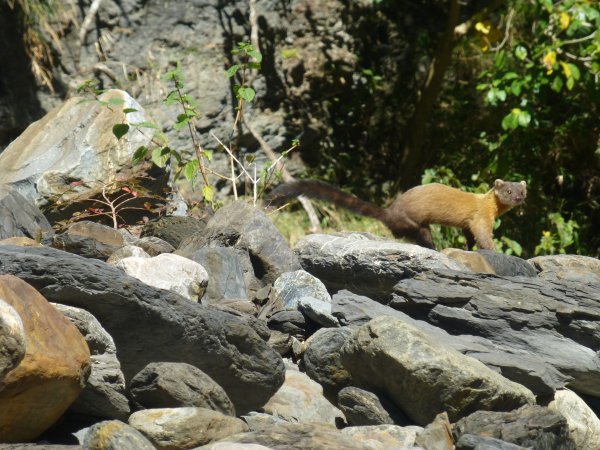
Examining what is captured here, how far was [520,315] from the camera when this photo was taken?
5.36 m

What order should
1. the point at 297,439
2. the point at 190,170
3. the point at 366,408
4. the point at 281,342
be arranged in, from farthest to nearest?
the point at 190,170 < the point at 281,342 < the point at 366,408 < the point at 297,439

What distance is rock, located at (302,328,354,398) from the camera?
4.80 meters

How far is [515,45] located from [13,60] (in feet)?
17.2

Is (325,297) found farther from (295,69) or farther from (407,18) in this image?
(407,18)

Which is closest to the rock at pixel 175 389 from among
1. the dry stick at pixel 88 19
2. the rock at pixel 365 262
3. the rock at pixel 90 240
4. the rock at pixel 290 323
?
the rock at pixel 290 323

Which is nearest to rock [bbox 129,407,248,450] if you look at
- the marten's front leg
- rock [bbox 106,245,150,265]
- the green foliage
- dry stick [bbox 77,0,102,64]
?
rock [bbox 106,245,150,265]

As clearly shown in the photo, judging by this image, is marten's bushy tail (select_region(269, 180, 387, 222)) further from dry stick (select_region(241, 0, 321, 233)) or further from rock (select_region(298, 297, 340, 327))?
rock (select_region(298, 297, 340, 327))

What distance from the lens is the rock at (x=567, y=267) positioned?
642 centimetres

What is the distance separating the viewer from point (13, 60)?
31.3 feet

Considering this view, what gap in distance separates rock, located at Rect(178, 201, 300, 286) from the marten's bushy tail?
1.14 m

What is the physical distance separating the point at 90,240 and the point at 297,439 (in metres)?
2.50

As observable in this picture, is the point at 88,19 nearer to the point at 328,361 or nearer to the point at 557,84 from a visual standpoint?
the point at 557,84

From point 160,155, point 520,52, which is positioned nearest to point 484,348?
point 160,155

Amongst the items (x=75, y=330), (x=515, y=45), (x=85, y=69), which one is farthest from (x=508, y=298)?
(x=85, y=69)
